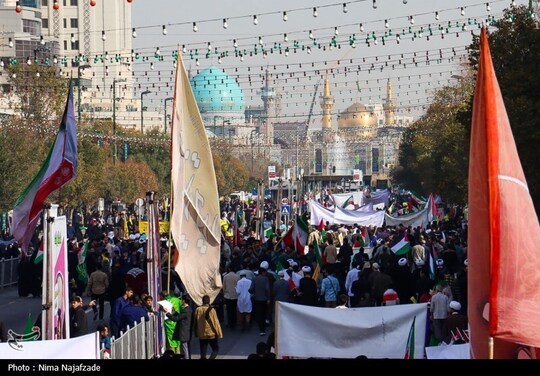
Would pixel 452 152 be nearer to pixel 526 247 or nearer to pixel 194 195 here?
pixel 194 195

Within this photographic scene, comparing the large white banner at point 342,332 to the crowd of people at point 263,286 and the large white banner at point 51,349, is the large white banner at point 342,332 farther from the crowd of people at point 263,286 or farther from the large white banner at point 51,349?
the large white banner at point 51,349

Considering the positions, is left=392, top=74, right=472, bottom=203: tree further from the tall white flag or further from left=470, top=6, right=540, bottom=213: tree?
the tall white flag

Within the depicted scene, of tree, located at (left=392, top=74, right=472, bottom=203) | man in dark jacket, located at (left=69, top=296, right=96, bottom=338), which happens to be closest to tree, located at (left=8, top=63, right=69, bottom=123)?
tree, located at (left=392, top=74, right=472, bottom=203)

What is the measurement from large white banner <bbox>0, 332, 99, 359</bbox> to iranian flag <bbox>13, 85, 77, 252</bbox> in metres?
6.05

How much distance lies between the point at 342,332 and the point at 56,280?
2.63m

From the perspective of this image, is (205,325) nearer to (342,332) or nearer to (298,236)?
(342,332)

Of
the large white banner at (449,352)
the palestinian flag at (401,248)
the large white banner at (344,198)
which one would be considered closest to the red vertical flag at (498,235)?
the large white banner at (449,352)

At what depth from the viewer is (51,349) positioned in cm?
1062

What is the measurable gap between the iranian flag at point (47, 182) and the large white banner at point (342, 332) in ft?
14.0

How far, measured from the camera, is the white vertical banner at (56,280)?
13.3m

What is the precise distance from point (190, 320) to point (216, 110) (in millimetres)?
156585

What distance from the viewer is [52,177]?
18.3m

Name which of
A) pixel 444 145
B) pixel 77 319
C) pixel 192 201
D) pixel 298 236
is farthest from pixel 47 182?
pixel 444 145
